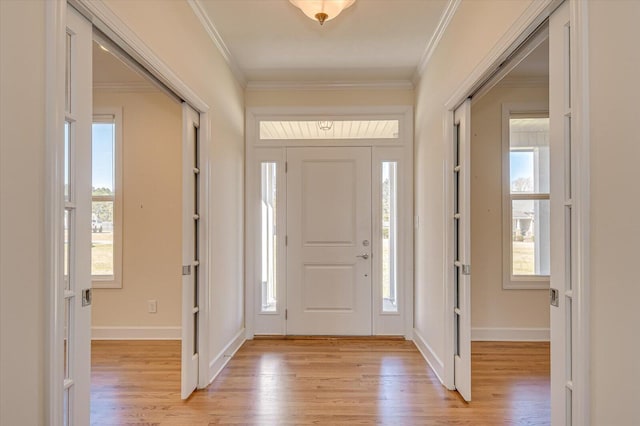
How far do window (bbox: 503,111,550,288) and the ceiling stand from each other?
137 centimetres

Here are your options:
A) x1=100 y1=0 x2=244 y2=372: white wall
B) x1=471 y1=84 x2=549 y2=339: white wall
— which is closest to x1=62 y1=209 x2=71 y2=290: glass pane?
x1=100 y1=0 x2=244 y2=372: white wall

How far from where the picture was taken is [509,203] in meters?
3.91

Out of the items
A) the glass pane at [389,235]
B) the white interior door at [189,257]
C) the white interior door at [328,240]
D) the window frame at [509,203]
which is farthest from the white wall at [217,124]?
the window frame at [509,203]

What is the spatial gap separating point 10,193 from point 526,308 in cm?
433

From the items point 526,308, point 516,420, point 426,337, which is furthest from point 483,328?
point 516,420

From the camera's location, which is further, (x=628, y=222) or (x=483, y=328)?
(x=483, y=328)

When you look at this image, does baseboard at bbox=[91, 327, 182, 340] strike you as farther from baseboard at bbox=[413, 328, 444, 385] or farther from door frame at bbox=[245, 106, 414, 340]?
baseboard at bbox=[413, 328, 444, 385]

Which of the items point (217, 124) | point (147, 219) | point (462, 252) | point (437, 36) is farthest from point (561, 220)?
point (147, 219)

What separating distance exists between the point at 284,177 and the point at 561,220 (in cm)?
A: 298

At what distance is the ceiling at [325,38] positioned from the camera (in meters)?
2.68

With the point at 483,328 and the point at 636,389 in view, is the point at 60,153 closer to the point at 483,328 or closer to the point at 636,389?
the point at 636,389

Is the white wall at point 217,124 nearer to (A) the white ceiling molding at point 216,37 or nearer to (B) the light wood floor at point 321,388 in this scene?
(A) the white ceiling molding at point 216,37

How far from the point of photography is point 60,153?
131 cm

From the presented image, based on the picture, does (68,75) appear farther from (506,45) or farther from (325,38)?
(325,38)
